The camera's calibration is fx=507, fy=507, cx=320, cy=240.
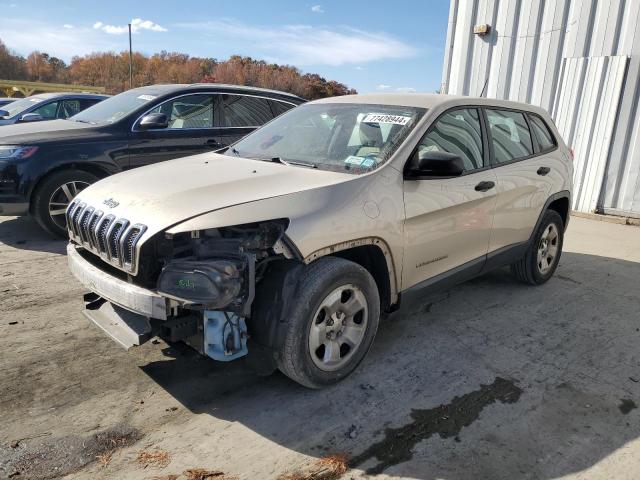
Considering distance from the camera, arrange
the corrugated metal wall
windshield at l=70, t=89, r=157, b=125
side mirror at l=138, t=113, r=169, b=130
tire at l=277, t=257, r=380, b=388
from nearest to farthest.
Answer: tire at l=277, t=257, r=380, b=388
side mirror at l=138, t=113, r=169, b=130
windshield at l=70, t=89, r=157, b=125
the corrugated metal wall

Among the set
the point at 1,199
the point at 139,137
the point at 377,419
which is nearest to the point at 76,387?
the point at 377,419

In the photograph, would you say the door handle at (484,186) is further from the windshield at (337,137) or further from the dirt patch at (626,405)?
the dirt patch at (626,405)

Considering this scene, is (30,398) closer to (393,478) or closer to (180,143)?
(393,478)

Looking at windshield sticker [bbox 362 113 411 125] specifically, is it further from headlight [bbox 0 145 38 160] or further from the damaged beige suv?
headlight [bbox 0 145 38 160]

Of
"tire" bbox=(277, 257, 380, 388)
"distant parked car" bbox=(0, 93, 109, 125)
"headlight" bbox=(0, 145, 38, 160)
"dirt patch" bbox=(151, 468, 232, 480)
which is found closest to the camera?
"dirt patch" bbox=(151, 468, 232, 480)

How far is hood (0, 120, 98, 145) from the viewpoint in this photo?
18.3 ft

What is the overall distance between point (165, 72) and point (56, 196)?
83383 millimetres

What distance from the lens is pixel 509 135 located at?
4.38 m

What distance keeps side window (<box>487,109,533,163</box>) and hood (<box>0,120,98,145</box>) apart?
174 inches

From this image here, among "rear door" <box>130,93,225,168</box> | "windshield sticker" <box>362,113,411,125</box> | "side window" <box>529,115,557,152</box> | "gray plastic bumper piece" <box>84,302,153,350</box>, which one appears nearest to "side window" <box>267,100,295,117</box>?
"rear door" <box>130,93,225,168</box>

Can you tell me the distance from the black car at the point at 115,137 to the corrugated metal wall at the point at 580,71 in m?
3.89

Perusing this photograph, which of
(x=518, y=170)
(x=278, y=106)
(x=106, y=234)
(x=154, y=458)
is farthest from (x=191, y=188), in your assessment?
(x=278, y=106)

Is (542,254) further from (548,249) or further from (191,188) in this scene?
(191,188)

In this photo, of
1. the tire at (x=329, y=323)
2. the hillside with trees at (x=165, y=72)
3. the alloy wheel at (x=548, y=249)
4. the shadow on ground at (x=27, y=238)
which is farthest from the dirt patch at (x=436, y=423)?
the hillside with trees at (x=165, y=72)
